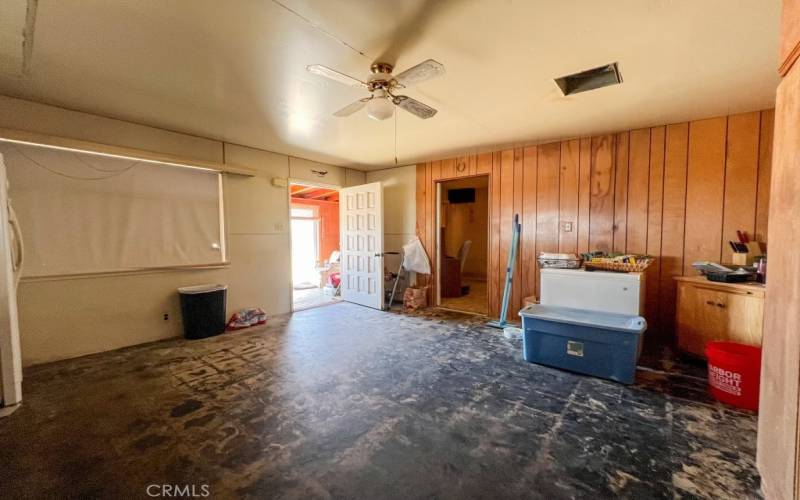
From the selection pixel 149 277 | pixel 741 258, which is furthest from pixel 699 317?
pixel 149 277

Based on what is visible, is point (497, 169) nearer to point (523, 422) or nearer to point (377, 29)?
point (377, 29)

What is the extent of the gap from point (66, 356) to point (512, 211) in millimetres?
5343

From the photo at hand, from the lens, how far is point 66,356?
2984 mm

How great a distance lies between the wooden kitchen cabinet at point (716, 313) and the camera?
96.7 inches

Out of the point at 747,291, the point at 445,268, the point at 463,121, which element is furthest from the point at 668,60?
the point at 445,268

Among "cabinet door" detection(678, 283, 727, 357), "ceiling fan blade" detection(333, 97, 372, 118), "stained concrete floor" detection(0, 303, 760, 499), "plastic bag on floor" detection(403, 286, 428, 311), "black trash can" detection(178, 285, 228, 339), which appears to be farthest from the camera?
"plastic bag on floor" detection(403, 286, 428, 311)

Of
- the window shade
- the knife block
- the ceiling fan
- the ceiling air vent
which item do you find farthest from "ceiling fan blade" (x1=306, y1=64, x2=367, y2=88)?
the knife block

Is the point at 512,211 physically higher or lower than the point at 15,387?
higher

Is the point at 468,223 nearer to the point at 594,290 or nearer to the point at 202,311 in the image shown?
the point at 594,290

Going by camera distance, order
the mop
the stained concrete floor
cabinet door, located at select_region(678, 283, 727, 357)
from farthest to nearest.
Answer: the mop < cabinet door, located at select_region(678, 283, 727, 357) < the stained concrete floor

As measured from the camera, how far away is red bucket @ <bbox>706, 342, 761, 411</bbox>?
210 centimetres

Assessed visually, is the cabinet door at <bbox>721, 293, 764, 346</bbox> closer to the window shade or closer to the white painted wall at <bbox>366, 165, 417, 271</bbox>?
the white painted wall at <bbox>366, 165, 417, 271</bbox>

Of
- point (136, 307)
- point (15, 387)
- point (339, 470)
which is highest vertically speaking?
point (136, 307)

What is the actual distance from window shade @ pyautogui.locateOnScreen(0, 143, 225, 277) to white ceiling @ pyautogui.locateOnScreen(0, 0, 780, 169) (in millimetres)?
571
